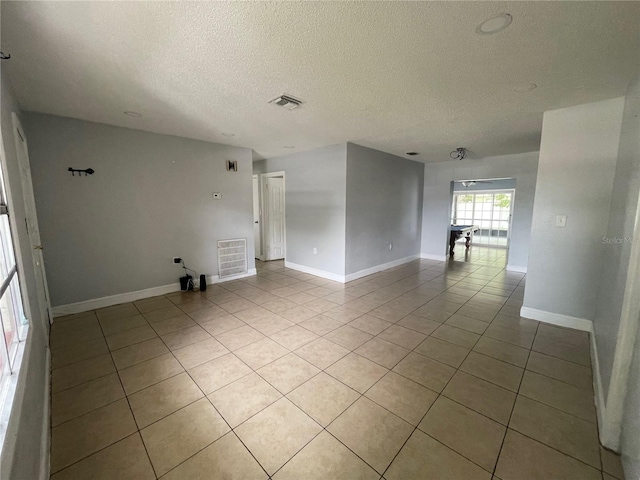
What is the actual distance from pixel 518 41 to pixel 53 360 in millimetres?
4381

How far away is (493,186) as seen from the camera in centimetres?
931

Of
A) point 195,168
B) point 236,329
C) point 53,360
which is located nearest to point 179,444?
point 236,329

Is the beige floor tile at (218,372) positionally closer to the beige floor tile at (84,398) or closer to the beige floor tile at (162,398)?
the beige floor tile at (162,398)

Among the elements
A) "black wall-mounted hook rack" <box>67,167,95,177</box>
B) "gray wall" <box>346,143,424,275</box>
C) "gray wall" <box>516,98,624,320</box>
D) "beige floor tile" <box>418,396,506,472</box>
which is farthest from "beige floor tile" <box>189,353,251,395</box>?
"gray wall" <box>516,98,624,320</box>

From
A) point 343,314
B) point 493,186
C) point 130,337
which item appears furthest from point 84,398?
point 493,186

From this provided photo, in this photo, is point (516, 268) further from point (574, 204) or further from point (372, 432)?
point (372, 432)

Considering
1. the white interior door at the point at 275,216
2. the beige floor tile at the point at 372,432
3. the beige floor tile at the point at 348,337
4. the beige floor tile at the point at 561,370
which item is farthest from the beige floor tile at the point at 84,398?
the white interior door at the point at 275,216

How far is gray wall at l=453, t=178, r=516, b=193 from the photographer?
8742mm

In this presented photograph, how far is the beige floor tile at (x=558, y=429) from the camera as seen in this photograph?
4.80 ft

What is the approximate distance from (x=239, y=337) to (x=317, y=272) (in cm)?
255

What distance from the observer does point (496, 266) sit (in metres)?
5.92

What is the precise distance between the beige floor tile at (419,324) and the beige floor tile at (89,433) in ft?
8.46

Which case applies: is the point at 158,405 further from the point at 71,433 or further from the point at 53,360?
the point at 53,360

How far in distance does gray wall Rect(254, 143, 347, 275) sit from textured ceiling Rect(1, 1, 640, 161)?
1.45m
